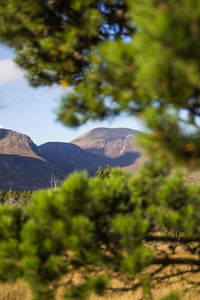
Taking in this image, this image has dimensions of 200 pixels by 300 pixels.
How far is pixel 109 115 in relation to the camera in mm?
3104

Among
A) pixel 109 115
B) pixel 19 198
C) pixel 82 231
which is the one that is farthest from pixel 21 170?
pixel 82 231

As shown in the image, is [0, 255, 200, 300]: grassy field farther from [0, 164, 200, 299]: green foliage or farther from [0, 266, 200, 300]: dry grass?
[0, 164, 200, 299]: green foliage

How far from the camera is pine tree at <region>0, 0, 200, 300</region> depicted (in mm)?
1872

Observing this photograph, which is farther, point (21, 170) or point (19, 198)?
point (21, 170)

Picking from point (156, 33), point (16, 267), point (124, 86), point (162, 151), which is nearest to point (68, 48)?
point (124, 86)

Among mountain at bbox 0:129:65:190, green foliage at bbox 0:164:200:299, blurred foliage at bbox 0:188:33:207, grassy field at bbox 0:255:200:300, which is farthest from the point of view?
mountain at bbox 0:129:65:190

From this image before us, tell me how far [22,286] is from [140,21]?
Result: 5277 mm

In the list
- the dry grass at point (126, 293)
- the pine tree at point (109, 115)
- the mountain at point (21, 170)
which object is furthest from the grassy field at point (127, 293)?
the mountain at point (21, 170)

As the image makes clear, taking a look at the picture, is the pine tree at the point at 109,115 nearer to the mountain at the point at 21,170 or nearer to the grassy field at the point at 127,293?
the grassy field at the point at 127,293

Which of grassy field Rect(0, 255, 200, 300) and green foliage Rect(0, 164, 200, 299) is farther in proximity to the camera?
grassy field Rect(0, 255, 200, 300)

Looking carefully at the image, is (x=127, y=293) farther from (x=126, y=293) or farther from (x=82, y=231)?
(x=82, y=231)

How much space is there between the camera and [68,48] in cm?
275

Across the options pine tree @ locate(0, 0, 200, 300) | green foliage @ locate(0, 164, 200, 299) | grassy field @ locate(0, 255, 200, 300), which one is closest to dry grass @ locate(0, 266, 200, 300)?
grassy field @ locate(0, 255, 200, 300)

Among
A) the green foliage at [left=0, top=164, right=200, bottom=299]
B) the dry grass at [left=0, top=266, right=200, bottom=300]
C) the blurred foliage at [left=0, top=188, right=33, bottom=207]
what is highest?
the green foliage at [left=0, top=164, right=200, bottom=299]
